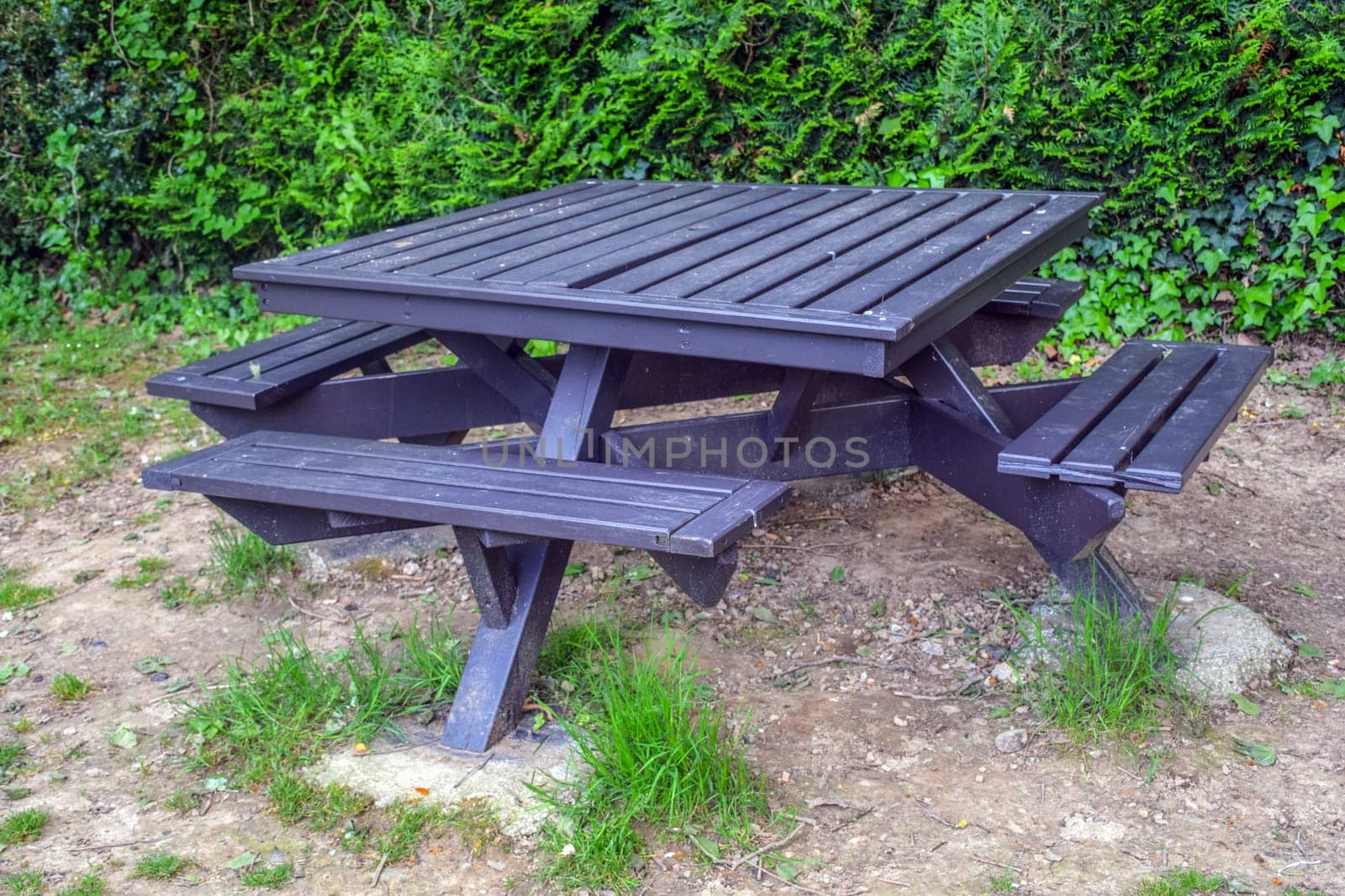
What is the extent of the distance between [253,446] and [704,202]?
1.57 m

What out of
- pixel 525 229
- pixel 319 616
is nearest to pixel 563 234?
pixel 525 229

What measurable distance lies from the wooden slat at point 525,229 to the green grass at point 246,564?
1.07m

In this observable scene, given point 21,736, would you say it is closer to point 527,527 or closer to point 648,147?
point 527,527

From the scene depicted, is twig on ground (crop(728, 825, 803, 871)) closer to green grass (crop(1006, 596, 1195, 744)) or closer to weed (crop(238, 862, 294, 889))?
green grass (crop(1006, 596, 1195, 744))

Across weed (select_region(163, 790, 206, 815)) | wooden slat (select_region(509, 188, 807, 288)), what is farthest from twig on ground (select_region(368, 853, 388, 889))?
wooden slat (select_region(509, 188, 807, 288))

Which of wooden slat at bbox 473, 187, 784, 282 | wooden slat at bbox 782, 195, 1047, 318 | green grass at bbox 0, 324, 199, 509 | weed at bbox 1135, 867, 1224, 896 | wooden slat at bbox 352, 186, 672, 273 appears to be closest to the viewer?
weed at bbox 1135, 867, 1224, 896

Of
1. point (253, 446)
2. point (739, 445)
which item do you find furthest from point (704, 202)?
point (253, 446)

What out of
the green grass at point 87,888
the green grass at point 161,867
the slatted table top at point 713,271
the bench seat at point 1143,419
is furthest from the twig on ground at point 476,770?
the bench seat at point 1143,419

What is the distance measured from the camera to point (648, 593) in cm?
350

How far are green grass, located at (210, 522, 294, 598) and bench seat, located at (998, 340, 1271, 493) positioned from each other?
218cm

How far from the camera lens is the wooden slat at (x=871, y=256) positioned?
2.49 m

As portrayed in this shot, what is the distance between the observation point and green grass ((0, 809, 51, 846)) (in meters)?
2.52

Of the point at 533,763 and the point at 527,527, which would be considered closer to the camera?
the point at 527,527

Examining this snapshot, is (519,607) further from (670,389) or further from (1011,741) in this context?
(1011,741)
